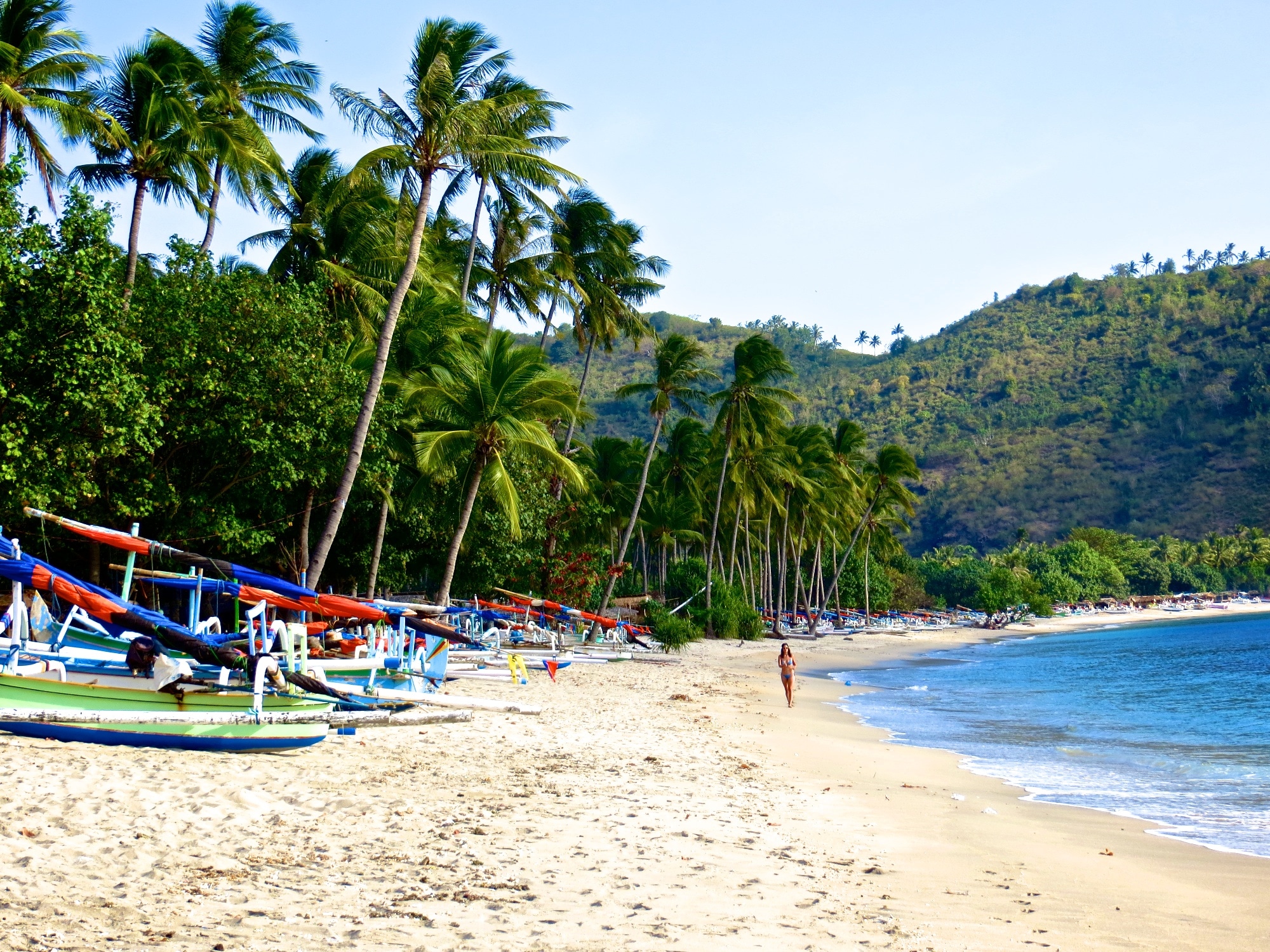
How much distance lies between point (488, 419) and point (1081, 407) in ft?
478

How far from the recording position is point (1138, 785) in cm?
1218

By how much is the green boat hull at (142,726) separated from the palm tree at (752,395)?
3218 centimetres

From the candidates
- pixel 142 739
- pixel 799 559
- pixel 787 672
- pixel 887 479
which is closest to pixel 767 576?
pixel 799 559

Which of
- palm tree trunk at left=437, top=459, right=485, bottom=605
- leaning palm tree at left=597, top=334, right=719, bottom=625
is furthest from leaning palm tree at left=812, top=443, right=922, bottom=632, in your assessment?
palm tree trunk at left=437, top=459, right=485, bottom=605

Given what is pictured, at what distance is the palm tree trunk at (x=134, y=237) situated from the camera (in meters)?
18.3

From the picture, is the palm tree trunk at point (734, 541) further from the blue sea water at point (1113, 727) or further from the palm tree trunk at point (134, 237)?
the palm tree trunk at point (134, 237)

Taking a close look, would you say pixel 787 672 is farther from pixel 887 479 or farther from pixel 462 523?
pixel 887 479

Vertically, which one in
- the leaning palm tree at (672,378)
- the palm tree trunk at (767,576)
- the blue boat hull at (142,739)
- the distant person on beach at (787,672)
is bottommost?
the distant person on beach at (787,672)

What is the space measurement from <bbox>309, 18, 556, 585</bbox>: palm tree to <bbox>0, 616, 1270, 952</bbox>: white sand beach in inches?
284

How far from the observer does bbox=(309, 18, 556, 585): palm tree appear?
56.0ft

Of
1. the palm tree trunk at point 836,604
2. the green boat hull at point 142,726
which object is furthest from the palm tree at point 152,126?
the palm tree trunk at point 836,604

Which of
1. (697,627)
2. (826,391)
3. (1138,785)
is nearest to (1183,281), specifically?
(826,391)

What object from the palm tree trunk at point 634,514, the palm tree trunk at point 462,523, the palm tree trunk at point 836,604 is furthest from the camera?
the palm tree trunk at point 836,604

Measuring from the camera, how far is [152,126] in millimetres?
18688
